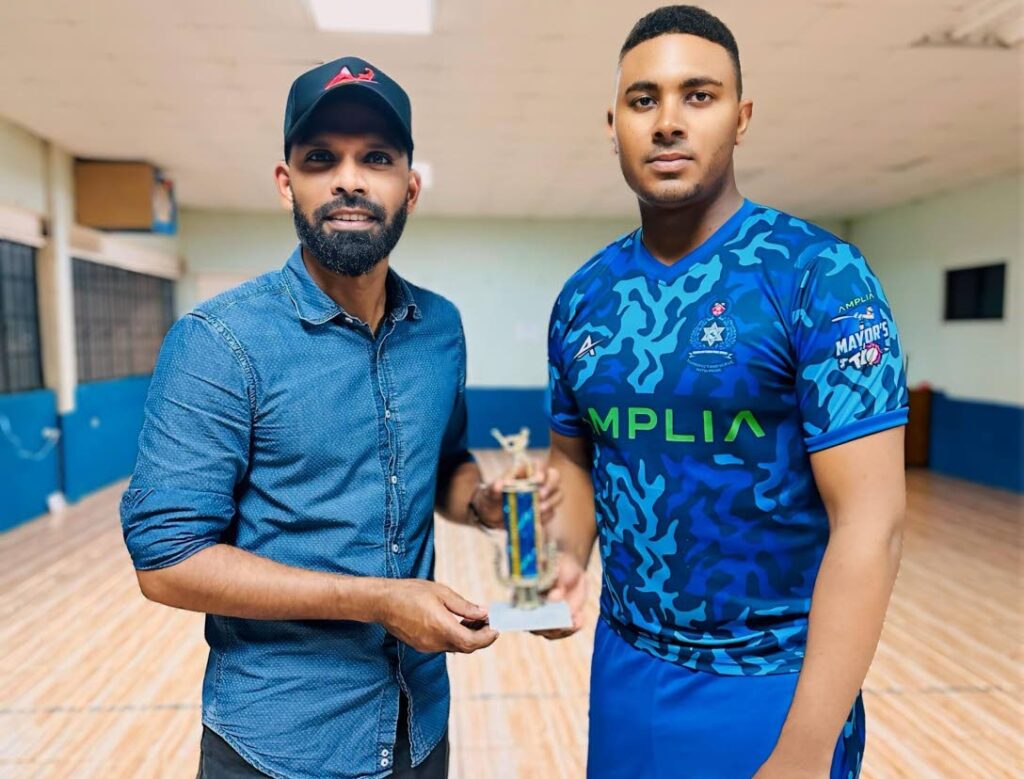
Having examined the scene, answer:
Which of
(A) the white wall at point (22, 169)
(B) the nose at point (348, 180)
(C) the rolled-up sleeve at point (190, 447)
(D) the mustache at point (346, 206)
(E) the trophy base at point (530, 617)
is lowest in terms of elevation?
(E) the trophy base at point (530, 617)

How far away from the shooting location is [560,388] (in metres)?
1.31

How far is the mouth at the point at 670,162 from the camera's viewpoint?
3.53ft

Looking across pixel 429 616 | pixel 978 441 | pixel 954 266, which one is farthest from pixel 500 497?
pixel 954 266

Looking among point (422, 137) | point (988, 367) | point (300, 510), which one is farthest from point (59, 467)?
point (988, 367)

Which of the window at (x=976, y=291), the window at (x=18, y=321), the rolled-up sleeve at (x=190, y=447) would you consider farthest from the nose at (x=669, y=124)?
the window at (x=976, y=291)

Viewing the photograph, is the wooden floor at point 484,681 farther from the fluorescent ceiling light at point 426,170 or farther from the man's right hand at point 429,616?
the fluorescent ceiling light at point 426,170

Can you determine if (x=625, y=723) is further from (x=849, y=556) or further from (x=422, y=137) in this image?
(x=422, y=137)

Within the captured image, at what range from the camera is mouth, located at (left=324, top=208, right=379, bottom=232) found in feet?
3.83

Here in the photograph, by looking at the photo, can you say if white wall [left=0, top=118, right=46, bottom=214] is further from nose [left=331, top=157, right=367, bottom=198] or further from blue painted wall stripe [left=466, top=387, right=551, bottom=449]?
nose [left=331, top=157, right=367, bottom=198]

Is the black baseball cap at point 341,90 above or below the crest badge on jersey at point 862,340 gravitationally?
above

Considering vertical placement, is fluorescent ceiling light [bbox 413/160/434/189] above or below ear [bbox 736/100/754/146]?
above

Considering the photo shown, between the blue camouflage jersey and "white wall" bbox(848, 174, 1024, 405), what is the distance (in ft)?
24.1

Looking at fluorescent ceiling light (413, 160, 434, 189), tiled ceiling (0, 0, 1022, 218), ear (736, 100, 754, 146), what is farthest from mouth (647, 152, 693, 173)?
fluorescent ceiling light (413, 160, 434, 189)

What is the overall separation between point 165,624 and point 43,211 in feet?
13.0
